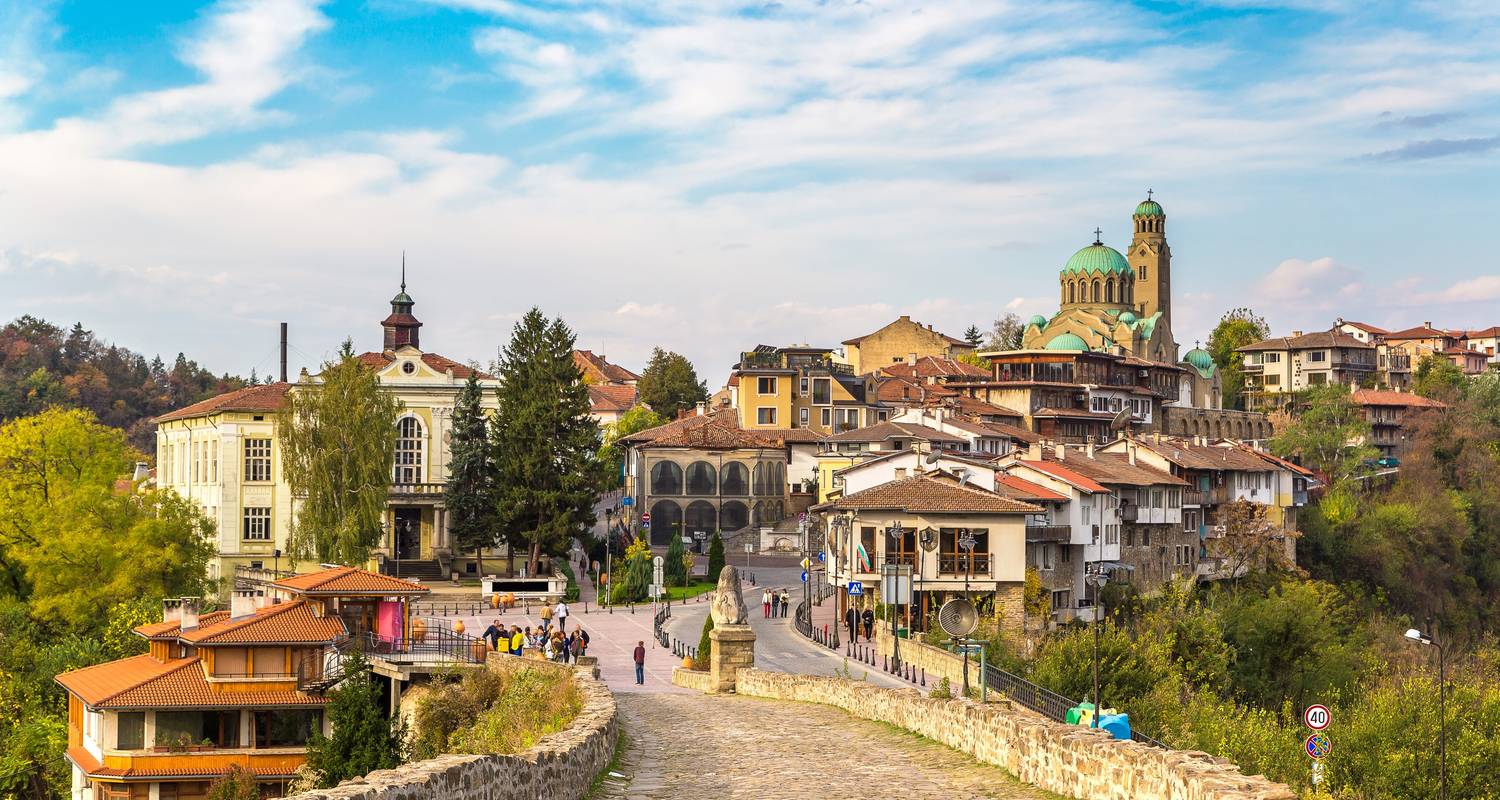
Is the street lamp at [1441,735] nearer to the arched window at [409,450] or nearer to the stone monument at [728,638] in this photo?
the stone monument at [728,638]

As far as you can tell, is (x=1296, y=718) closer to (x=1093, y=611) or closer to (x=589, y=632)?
(x=1093, y=611)

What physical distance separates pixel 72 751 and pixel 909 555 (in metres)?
23.3

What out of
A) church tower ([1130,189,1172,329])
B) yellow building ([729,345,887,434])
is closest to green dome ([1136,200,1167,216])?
church tower ([1130,189,1172,329])

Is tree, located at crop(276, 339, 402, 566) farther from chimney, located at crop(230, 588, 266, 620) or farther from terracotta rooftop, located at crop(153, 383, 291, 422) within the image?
chimney, located at crop(230, 588, 266, 620)

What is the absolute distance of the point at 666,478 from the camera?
8481 cm

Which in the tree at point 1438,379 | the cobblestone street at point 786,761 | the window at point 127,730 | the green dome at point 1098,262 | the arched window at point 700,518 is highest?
the green dome at point 1098,262

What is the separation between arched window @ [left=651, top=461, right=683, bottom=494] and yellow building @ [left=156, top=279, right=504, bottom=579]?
1463cm

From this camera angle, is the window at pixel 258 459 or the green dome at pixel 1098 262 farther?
the green dome at pixel 1098 262

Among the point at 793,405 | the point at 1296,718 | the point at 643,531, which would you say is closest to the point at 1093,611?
the point at 1296,718

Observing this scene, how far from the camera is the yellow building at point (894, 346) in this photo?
401ft

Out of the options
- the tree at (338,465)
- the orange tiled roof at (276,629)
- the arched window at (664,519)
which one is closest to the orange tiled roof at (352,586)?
the orange tiled roof at (276,629)

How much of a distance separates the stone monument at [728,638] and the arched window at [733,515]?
174 ft

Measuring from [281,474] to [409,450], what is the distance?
5217 mm

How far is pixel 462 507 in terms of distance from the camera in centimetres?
6512
